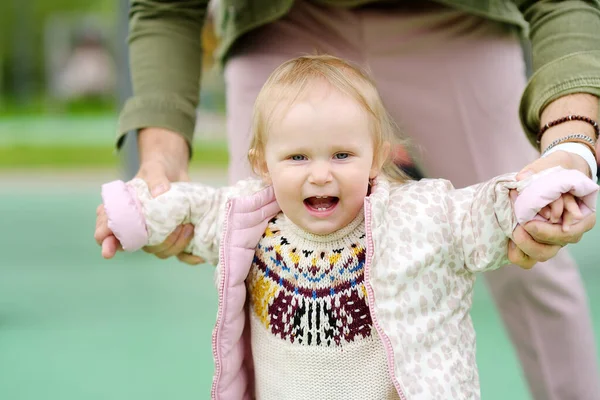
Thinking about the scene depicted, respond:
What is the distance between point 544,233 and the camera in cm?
114

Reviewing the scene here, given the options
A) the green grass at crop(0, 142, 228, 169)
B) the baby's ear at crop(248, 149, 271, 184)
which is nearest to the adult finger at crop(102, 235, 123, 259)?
the baby's ear at crop(248, 149, 271, 184)

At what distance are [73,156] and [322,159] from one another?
8647 millimetres

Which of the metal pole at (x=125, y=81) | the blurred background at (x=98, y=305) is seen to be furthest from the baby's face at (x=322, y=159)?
the metal pole at (x=125, y=81)

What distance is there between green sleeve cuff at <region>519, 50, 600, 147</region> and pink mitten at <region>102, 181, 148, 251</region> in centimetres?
70

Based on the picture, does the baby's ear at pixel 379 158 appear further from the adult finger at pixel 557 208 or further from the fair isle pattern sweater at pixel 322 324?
the adult finger at pixel 557 208

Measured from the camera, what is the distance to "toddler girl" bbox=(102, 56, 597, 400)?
123 cm

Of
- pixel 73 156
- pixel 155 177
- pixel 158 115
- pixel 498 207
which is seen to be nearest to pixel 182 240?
pixel 155 177

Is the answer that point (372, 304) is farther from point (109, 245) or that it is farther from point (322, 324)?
point (109, 245)

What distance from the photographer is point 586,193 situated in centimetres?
112

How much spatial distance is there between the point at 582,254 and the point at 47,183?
501cm

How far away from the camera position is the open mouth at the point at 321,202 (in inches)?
50.0

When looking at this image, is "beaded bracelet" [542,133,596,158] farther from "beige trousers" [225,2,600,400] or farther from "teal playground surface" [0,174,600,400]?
"teal playground surface" [0,174,600,400]

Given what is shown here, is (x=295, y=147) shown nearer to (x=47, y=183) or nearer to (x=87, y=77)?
(x=47, y=183)

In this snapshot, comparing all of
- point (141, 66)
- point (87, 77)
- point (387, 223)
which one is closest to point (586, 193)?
point (387, 223)
